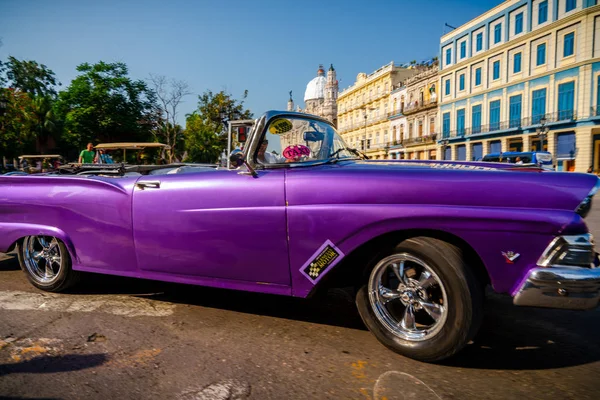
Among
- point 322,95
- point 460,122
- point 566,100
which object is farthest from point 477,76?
point 322,95

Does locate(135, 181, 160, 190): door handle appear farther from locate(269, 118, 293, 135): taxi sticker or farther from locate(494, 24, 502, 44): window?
locate(494, 24, 502, 44): window

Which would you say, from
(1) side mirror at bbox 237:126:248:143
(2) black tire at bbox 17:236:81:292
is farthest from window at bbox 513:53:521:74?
(2) black tire at bbox 17:236:81:292

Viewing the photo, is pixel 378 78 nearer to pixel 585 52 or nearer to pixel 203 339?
pixel 585 52

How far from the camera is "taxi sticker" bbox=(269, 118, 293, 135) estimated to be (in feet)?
10.1

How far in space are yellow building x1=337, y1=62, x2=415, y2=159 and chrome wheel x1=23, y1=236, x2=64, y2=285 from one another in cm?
4769

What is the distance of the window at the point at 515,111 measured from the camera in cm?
3403

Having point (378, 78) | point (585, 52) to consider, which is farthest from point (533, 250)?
point (378, 78)

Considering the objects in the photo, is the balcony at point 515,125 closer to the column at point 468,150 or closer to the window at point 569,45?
the column at point 468,150

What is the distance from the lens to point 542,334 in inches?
107

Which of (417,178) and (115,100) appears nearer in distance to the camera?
(417,178)

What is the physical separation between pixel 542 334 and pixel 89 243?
3539 millimetres

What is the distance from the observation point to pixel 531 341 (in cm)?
260

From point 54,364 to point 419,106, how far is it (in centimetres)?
4880

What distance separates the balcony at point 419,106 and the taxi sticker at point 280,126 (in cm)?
4541
